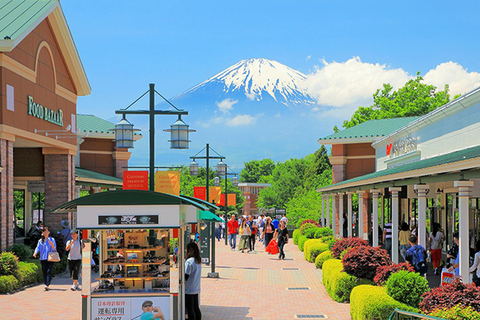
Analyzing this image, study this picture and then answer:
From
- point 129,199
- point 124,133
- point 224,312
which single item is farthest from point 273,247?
point 129,199

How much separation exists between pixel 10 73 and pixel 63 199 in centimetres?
680

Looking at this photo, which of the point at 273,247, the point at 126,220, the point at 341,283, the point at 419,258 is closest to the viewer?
the point at 126,220

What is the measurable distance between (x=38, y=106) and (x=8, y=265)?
7381 mm

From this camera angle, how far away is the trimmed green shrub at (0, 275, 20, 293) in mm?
17547

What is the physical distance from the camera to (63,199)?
26.3m

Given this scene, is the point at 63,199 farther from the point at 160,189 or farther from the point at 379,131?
the point at 379,131

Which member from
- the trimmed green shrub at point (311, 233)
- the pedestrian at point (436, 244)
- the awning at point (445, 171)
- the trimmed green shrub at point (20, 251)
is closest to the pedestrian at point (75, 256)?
the trimmed green shrub at point (20, 251)

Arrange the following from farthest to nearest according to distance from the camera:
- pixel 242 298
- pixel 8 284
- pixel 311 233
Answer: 1. pixel 311 233
2. pixel 8 284
3. pixel 242 298

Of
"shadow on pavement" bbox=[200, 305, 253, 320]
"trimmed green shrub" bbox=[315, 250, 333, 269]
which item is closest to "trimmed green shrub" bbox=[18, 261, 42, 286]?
"shadow on pavement" bbox=[200, 305, 253, 320]

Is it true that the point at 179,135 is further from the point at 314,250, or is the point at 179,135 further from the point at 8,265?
the point at 314,250

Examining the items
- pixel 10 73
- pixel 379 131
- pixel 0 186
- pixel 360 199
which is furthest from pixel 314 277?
pixel 379 131

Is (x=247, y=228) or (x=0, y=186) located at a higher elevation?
(x=0, y=186)

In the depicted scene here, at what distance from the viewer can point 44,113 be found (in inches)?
960

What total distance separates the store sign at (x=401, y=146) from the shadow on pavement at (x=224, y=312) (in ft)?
41.3
